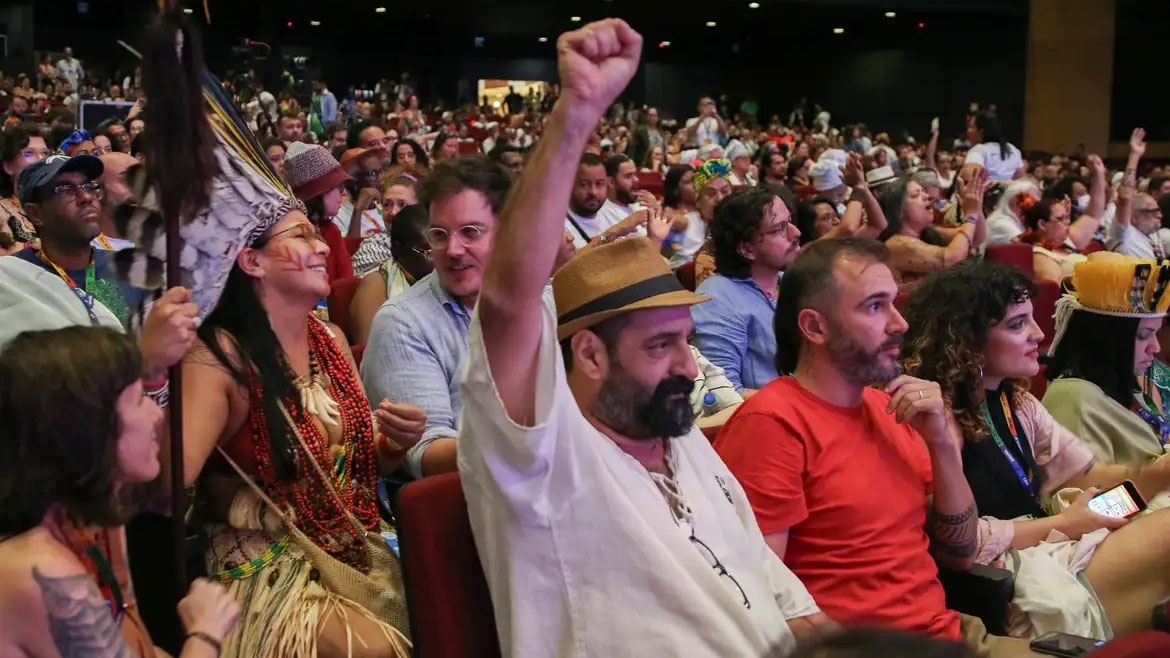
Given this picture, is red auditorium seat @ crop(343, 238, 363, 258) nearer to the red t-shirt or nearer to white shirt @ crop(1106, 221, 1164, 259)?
the red t-shirt

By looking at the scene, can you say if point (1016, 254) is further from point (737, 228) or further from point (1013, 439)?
point (1013, 439)

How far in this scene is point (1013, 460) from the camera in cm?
290

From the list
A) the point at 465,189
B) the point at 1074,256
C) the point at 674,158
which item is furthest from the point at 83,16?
the point at 465,189

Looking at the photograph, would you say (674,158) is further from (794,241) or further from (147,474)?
(147,474)

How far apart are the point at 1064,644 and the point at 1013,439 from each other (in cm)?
75

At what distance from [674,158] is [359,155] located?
806 centimetres

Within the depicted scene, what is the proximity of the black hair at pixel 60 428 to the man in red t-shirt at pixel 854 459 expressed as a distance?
1.17 metres

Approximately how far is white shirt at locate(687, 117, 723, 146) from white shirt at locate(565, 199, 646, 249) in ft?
25.8

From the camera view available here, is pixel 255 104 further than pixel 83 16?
No

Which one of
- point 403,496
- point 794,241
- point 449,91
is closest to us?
point 403,496

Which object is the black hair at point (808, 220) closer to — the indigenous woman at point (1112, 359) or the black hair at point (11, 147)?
the indigenous woman at point (1112, 359)

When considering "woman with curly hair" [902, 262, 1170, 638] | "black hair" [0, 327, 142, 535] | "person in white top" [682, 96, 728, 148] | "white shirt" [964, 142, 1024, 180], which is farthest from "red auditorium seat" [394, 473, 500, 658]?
"person in white top" [682, 96, 728, 148]

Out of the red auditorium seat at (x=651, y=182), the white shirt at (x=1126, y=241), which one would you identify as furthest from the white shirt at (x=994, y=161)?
the white shirt at (x=1126, y=241)

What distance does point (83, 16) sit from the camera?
24.7 meters
